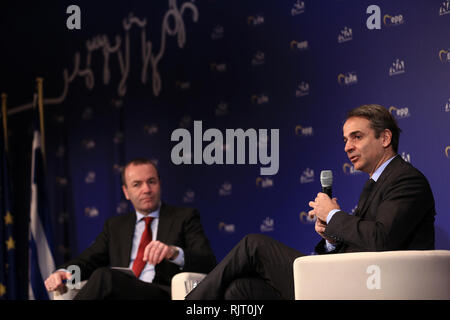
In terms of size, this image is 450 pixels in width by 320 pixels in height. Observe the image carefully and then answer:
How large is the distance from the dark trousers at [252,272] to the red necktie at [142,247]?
1.22m

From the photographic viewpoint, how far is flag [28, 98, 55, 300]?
5871 millimetres

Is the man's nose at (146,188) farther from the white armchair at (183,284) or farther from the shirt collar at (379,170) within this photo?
the shirt collar at (379,170)

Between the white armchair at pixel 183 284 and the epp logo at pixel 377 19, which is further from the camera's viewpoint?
the epp logo at pixel 377 19

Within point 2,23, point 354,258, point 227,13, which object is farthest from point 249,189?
point 2,23

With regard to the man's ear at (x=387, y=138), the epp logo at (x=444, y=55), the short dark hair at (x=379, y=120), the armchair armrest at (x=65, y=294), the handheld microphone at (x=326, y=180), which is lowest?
the armchair armrest at (x=65, y=294)

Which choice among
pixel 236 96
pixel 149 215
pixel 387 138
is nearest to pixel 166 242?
pixel 149 215

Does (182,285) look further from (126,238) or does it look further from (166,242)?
(126,238)

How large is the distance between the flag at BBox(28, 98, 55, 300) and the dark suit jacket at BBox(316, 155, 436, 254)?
3.38 m

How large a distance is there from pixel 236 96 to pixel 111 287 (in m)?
2.14

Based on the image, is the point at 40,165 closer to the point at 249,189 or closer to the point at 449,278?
the point at 249,189

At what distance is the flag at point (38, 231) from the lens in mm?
5871

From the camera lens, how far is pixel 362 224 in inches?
123

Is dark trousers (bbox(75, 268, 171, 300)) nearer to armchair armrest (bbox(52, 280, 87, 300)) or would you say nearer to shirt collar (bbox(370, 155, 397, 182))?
armchair armrest (bbox(52, 280, 87, 300))

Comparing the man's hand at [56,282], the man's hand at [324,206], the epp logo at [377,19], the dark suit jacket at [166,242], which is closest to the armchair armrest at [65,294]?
the man's hand at [56,282]
